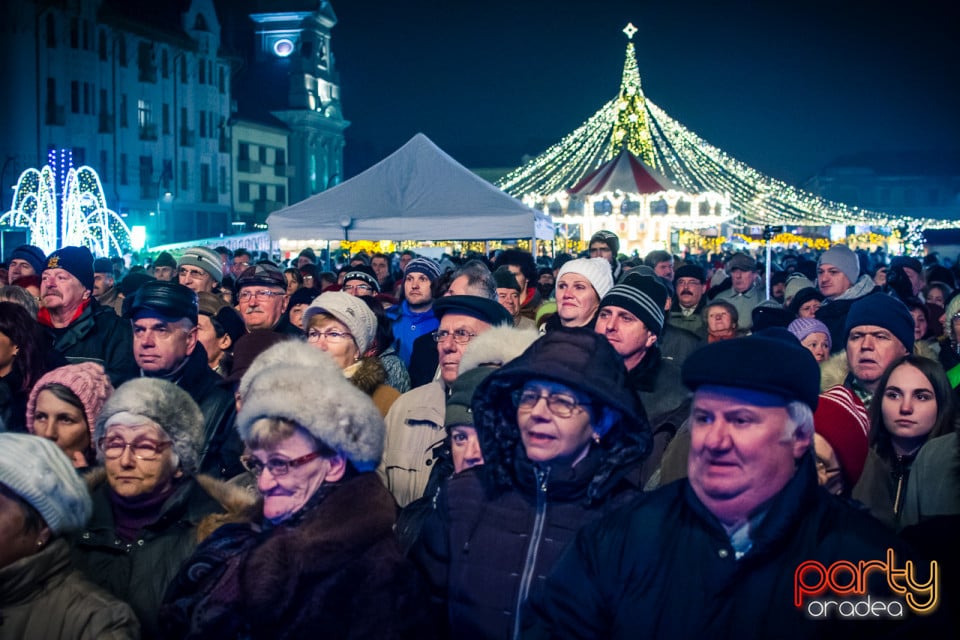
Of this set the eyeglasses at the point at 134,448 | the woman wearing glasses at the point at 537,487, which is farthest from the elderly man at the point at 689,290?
the woman wearing glasses at the point at 537,487

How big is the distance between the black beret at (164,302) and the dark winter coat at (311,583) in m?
2.52

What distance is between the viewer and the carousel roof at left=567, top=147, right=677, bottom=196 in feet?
105

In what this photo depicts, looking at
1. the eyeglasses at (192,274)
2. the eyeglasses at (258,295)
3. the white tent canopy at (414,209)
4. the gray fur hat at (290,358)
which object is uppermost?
the white tent canopy at (414,209)

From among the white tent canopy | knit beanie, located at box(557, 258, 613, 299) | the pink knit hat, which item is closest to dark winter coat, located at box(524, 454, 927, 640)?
the pink knit hat

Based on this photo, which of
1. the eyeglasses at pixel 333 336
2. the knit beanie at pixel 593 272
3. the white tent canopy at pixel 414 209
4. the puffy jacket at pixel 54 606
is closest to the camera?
the puffy jacket at pixel 54 606

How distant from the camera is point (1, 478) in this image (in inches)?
123

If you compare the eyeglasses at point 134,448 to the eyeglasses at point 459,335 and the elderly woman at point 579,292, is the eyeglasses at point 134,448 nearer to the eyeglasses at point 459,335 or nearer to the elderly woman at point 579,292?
the eyeglasses at point 459,335

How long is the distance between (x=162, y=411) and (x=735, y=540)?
231cm

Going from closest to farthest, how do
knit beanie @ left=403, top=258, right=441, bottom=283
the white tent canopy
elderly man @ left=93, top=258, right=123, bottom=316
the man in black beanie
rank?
1. the man in black beanie
2. knit beanie @ left=403, top=258, right=441, bottom=283
3. elderly man @ left=93, top=258, right=123, bottom=316
4. the white tent canopy

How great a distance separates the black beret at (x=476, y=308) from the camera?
17.2 feet

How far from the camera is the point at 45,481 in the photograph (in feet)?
10.6

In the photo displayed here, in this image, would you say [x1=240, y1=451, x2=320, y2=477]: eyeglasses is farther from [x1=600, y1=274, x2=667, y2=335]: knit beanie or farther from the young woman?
[x1=600, y1=274, x2=667, y2=335]: knit beanie

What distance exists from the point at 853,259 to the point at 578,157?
3409 centimetres

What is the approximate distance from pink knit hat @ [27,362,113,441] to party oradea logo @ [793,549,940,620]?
3.20 metres
